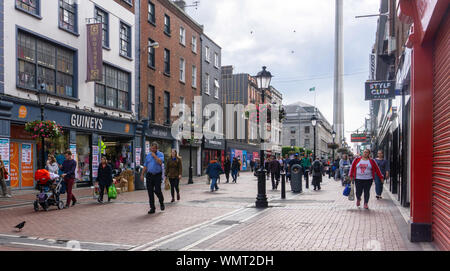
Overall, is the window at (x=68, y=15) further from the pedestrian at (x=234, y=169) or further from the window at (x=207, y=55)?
the window at (x=207, y=55)

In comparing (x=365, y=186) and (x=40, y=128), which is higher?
(x=40, y=128)

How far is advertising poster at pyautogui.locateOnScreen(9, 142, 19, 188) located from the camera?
52.2ft

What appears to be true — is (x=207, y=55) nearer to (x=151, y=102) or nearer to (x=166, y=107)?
(x=166, y=107)

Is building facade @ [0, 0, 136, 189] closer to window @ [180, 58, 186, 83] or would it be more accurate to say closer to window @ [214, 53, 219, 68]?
window @ [180, 58, 186, 83]

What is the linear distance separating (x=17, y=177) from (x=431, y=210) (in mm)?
15081

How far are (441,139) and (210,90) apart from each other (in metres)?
32.4

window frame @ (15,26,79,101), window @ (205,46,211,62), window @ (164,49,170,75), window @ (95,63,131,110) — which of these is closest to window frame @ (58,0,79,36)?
window frame @ (15,26,79,101)

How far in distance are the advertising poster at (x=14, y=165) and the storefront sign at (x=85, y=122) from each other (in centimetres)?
302

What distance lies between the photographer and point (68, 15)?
18906 mm

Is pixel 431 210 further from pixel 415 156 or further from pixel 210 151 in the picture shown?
pixel 210 151

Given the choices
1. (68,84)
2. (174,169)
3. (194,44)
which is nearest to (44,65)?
(68,84)

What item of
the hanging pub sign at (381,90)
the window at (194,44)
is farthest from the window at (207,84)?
the hanging pub sign at (381,90)

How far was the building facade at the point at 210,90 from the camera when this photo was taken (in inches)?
1433
